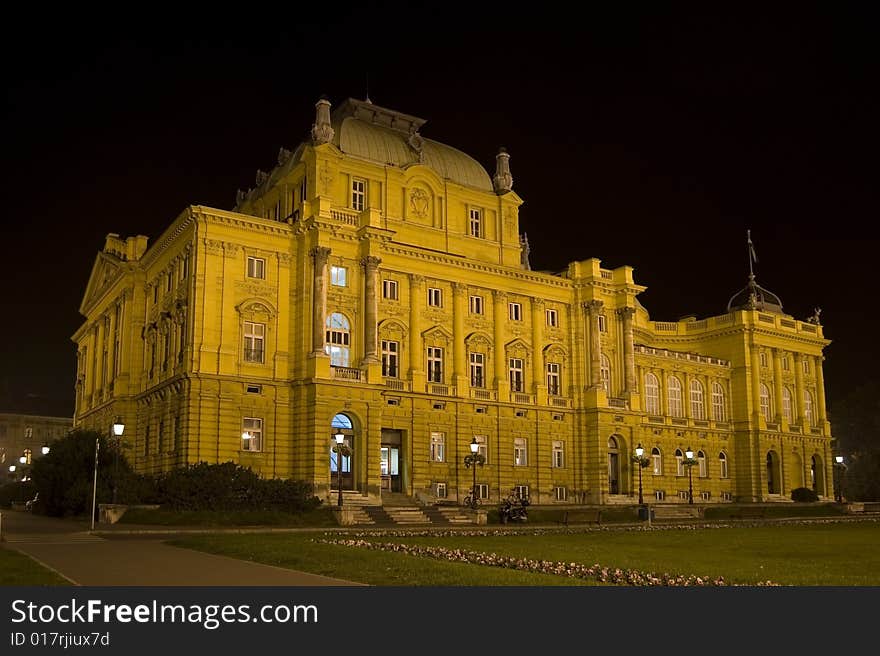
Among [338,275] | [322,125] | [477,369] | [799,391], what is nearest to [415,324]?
[477,369]

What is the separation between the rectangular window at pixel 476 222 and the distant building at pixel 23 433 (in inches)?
3865

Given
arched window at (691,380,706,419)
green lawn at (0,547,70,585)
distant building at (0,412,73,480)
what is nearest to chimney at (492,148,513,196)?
arched window at (691,380,706,419)

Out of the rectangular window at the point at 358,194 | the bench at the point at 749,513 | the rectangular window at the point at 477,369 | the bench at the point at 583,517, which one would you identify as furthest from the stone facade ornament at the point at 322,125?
the bench at the point at 749,513

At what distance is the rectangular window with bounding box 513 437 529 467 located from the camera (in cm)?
6444

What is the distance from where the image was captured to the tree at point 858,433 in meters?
99.8

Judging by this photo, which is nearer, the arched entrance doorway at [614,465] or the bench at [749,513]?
the bench at [749,513]

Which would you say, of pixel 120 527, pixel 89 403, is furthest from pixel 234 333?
pixel 89 403

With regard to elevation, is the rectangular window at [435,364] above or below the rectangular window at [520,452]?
above

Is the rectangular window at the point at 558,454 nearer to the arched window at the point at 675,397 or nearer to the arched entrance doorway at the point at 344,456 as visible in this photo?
the arched entrance doorway at the point at 344,456

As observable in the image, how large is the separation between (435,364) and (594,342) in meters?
14.3

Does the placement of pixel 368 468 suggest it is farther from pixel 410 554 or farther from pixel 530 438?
pixel 410 554

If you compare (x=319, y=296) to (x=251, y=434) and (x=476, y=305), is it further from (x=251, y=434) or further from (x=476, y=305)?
(x=476, y=305)

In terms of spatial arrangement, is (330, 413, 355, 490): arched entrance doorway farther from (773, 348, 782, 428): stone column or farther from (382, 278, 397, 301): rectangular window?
(773, 348, 782, 428): stone column

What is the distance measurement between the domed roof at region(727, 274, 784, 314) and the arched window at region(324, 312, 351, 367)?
4846 centimetres
